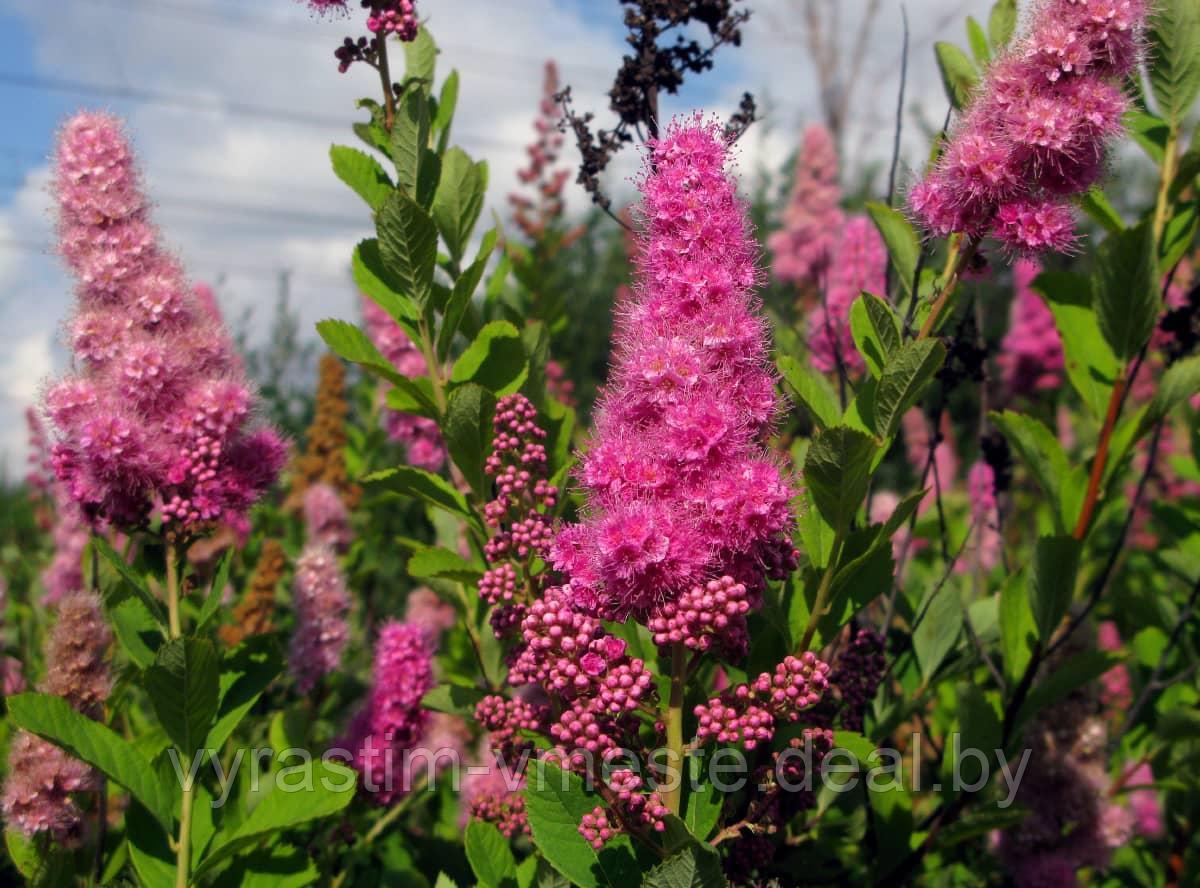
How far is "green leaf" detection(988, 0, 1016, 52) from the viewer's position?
2.08 meters

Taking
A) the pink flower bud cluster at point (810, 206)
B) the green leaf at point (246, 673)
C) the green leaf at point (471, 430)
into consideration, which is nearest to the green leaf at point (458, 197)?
the green leaf at point (471, 430)

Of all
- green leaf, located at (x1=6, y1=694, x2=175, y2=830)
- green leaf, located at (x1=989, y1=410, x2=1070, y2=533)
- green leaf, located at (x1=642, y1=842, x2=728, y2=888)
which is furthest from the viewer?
green leaf, located at (x1=989, y1=410, x2=1070, y2=533)

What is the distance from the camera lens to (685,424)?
1302 mm

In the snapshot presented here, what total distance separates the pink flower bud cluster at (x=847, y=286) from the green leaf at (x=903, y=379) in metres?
1.08

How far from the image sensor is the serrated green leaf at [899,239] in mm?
1845

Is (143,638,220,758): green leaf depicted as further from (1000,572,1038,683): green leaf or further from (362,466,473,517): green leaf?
(1000,572,1038,683): green leaf

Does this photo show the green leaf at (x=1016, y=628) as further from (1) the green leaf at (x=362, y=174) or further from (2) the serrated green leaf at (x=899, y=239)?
(1) the green leaf at (x=362, y=174)

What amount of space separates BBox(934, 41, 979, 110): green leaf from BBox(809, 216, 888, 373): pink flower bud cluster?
1.71 ft

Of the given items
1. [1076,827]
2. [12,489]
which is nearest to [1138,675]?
[1076,827]

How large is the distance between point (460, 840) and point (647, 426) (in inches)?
73.8

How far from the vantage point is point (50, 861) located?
194 centimetres

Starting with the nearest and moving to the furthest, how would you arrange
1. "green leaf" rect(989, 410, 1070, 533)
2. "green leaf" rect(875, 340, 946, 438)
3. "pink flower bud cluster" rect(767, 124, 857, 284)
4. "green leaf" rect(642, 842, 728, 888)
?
"green leaf" rect(642, 842, 728, 888) → "green leaf" rect(875, 340, 946, 438) → "green leaf" rect(989, 410, 1070, 533) → "pink flower bud cluster" rect(767, 124, 857, 284)

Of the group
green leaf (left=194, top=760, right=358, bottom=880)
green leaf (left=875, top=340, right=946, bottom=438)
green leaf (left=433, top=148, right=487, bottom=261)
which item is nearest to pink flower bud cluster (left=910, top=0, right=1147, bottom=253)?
green leaf (left=875, top=340, right=946, bottom=438)

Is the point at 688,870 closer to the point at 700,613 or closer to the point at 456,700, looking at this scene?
the point at 700,613
